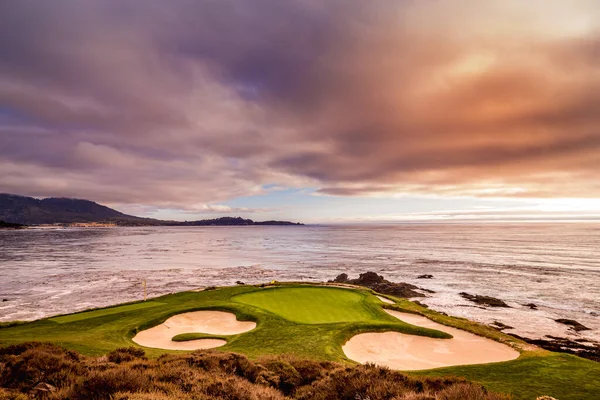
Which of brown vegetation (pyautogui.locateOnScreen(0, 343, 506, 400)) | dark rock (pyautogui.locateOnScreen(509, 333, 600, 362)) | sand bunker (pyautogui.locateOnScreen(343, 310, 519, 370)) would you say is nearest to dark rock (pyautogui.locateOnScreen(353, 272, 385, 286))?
dark rock (pyautogui.locateOnScreen(509, 333, 600, 362))

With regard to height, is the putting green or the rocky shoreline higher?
the putting green

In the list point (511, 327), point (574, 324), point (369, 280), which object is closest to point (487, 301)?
point (574, 324)

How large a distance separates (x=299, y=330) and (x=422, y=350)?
5271 millimetres

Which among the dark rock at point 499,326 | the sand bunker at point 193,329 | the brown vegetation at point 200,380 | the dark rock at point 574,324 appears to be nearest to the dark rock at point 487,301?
the dark rock at point 574,324

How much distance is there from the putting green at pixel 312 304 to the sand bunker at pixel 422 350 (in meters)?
2.85

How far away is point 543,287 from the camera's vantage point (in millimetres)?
37938

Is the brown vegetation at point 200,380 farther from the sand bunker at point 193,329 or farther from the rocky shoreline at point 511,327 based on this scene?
the rocky shoreline at point 511,327

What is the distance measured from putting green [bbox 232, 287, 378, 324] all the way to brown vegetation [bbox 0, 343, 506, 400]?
8.43m

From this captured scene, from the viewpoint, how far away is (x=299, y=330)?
1444 cm

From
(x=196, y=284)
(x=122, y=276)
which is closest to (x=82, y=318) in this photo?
(x=196, y=284)

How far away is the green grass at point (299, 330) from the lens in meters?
9.46

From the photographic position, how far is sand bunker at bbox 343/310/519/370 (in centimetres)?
1202

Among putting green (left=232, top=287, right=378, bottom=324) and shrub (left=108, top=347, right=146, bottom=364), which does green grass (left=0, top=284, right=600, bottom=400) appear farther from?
shrub (left=108, top=347, right=146, bottom=364)

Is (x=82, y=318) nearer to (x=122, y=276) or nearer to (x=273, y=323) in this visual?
(x=273, y=323)
